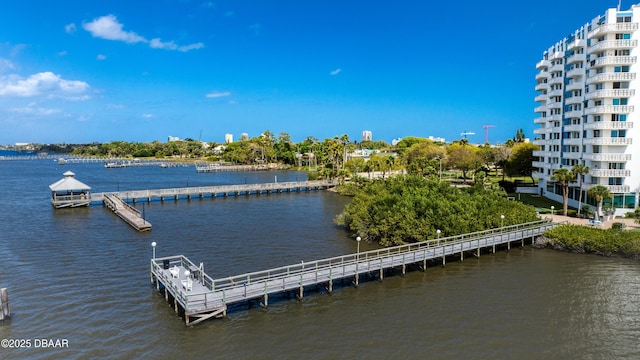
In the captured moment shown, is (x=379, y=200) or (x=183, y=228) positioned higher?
(x=379, y=200)

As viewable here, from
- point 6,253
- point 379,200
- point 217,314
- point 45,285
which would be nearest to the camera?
point 217,314

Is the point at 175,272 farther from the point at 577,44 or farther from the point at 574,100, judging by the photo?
the point at 577,44

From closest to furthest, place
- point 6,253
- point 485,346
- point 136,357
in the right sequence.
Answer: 1. point 136,357
2. point 485,346
3. point 6,253

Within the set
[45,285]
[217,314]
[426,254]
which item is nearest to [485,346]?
[426,254]

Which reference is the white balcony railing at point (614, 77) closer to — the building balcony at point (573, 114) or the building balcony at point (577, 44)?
the building balcony at point (573, 114)

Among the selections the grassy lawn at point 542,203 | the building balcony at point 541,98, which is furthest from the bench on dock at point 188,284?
the building balcony at point 541,98

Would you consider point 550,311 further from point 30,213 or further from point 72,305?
point 30,213

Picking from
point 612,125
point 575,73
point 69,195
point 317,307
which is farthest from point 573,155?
point 69,195
